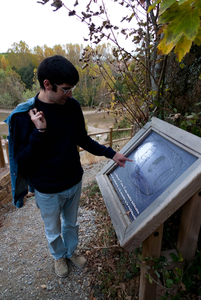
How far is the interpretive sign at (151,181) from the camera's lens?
3.33 ft

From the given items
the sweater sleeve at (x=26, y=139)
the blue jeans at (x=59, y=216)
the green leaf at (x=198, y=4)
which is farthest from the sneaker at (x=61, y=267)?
the green leaf at (x=198, y=4)

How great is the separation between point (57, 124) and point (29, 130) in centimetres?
22

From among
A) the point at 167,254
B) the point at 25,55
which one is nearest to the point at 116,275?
the point at 167,254

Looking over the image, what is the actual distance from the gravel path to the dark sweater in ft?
3.72

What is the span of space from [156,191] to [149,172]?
227mm

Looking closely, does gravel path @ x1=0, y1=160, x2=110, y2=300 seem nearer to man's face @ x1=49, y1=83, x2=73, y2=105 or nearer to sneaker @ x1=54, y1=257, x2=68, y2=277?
sneaker @ x1=54, y1=257, x2=68, y2=277

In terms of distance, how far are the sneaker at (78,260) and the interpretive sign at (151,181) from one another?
0.94 m

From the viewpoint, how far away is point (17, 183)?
164 centimetres

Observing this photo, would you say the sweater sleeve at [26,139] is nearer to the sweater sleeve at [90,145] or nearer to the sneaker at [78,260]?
the sweater sleeve at [90,145]

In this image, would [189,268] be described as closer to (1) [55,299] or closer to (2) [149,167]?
(2) [149,167]

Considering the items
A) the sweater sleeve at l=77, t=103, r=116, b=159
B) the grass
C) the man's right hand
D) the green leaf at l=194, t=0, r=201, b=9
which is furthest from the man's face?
the grass

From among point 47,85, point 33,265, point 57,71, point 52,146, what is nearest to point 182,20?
point 57,71

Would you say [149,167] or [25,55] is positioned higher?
[25,55]

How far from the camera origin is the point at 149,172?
1.42 metres
